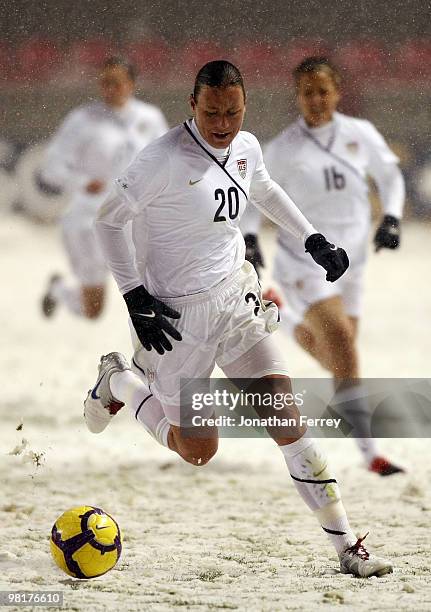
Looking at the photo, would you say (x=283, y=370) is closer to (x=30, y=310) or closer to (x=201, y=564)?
(x=201, y=564)

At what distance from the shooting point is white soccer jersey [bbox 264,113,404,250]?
22.1 ft

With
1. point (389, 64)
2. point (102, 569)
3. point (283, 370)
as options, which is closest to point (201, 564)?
point (102, 569)

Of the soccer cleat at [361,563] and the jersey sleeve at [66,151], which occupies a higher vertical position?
the jersey sleeve at [66,151]

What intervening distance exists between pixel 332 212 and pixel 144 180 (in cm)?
235

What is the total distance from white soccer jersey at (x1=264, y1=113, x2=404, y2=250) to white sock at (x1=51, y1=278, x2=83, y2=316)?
308 centimetres

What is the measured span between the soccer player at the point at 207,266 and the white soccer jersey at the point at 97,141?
281cm

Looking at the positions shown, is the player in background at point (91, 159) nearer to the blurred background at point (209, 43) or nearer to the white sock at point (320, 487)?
the blurred background at point (209, 43)

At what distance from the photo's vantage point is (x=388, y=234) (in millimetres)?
6379

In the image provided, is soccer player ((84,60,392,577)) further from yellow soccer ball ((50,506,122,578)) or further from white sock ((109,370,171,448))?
yellow soccer ball ((50,506,122,578))

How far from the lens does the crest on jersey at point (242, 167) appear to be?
5.11 meters

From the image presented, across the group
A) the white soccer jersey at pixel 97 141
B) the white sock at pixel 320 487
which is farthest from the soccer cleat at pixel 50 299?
the white sock at pixel 320 487

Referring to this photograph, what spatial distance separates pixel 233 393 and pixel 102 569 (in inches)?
59.3

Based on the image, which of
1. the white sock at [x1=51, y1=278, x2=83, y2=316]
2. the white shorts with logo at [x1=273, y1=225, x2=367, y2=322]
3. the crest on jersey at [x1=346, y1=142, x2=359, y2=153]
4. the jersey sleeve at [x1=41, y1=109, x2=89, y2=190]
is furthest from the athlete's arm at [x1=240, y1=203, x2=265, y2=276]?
the white sock at [x1=51, y1=278, x2=83, y2=316]

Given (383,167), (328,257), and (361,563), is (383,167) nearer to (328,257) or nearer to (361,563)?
(328,257)
